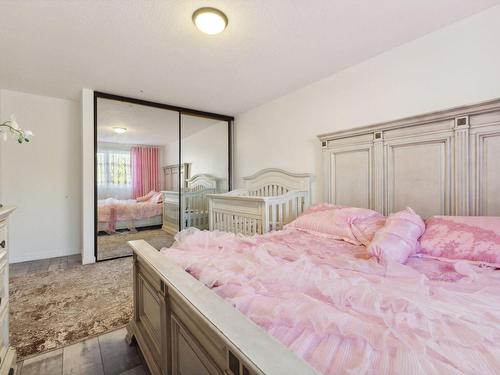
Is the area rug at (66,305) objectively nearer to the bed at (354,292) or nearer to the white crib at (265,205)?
the bed at (354,292)

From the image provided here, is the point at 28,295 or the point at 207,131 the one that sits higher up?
the point at 207,131

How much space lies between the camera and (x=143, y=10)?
175 cm

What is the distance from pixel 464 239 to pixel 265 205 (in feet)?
5.04

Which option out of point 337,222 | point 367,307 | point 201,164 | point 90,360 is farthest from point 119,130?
point 367,307

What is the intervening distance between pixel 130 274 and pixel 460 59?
3.61 m

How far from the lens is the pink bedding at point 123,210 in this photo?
11.0ft

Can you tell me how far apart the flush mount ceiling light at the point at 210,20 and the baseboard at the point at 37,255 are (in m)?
3.57

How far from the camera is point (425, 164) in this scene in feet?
6.48

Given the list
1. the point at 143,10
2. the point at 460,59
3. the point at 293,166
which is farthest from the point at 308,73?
the point at 143,10

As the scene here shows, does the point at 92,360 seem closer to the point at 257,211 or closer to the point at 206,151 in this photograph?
the point at 257,211

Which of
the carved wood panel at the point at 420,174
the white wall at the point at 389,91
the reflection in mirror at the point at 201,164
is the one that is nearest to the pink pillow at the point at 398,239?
the carved wood panel at the point at 420,174

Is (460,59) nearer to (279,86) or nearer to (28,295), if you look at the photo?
(279,86)

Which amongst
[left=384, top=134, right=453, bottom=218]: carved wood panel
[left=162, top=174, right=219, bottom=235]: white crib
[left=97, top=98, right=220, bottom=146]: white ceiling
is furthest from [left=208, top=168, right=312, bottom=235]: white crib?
[left=97, top=98, right=220, bottom=146]: white ceiling

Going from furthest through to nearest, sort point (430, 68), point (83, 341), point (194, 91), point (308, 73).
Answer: point (194, 91) < point (308, 73) < point (430, 68) < point (83, 341)
